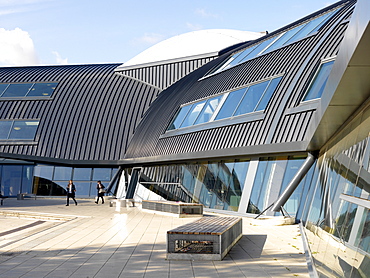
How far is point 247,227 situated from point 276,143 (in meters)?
3.18

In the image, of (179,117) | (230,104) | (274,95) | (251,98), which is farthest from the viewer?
(179,117)

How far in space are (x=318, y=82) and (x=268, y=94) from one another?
3001 millimetres

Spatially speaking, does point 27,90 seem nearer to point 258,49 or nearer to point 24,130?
point 24,130

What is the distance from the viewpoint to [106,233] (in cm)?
1493

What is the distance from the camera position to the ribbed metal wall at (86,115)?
34.3 metres

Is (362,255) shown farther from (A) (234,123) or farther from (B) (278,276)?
(A) (234,123)

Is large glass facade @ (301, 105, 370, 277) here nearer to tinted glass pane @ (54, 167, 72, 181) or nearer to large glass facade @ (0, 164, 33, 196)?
tinted glass pane @ (54, 167, 72, 181)

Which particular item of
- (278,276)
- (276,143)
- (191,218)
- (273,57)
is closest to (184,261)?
(278,276)

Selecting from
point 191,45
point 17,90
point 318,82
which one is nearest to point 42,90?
point 17,90

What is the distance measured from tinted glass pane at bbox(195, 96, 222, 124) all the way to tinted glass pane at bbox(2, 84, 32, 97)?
18728 mm

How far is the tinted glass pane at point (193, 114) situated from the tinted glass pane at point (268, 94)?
5542 mm

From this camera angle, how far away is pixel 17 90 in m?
37.7

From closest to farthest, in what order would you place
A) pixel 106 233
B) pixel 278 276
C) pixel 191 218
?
pixel 278 276, pixel 106 233, pixel 191 218

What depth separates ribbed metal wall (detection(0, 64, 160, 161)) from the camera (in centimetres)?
3428
